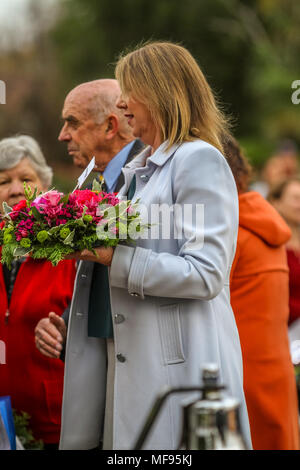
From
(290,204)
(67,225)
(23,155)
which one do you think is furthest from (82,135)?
(290,204)

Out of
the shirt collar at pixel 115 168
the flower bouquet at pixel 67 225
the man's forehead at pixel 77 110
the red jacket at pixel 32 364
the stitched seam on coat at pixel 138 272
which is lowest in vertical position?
the red jacket at pixel 32 364

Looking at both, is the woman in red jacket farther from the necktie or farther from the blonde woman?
the blonde woman

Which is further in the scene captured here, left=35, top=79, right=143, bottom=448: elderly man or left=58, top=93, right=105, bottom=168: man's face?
left=58, top=93, right=105, bottom=168: man's face

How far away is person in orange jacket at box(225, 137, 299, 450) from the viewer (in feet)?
14.3

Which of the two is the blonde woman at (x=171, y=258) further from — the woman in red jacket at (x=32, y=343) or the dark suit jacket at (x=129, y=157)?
the woman in red jacket at (x=32, y=343)

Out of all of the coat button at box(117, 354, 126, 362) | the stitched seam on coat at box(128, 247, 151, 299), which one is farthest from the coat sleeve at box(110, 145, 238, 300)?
the coat button at box(117, 354, 126, 362)

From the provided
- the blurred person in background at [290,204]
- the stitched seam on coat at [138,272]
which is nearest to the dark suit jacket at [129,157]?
the stitched seam on coat at [138,272]

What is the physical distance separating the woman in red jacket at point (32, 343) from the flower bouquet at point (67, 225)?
1128mm

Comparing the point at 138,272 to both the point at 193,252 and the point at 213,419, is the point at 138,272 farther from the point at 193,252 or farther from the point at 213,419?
the point at 213,419

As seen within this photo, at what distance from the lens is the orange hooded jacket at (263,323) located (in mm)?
4363

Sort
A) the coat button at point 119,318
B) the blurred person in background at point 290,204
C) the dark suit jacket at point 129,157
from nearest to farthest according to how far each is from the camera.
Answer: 1. the coat button at point 119,318
2. the dark suit jacket at point 129,157
3. the blurred person in background at point 290,204

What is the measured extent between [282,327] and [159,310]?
1793mm

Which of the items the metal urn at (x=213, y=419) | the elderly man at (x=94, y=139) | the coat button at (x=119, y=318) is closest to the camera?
the metal urn at (x=213, y=419)

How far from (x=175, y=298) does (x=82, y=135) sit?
1326 millimetres
